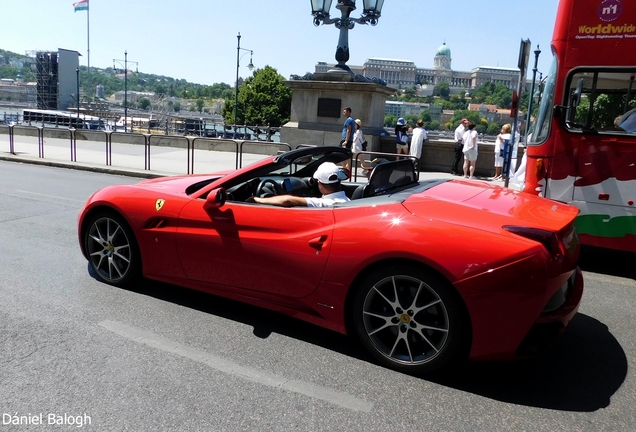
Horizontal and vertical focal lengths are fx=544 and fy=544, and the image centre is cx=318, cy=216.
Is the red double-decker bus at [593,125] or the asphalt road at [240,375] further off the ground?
the red double-decker bus at [593,125]

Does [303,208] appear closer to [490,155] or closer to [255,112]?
[490,155]

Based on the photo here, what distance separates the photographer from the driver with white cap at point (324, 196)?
4.25 metres

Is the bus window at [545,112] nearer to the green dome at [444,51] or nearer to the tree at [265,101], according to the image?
the tree at [265,101]

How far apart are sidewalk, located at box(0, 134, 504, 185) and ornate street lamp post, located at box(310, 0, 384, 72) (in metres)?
4.69

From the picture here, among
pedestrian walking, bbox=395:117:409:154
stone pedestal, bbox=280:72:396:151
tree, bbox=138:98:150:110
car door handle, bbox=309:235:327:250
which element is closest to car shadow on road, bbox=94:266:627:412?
car door handle, bbox=309:235:327:250

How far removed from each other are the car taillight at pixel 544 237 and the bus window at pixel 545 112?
4.02 m

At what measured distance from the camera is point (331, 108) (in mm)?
17953

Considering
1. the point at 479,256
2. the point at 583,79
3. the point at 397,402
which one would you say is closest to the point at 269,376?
the point at 397,402

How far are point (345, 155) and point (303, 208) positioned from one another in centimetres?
137

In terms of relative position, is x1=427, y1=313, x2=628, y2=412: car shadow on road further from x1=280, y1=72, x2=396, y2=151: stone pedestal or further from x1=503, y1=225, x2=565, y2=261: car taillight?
x1=280, y1=72, x2=396, y2=151: stone pedestal

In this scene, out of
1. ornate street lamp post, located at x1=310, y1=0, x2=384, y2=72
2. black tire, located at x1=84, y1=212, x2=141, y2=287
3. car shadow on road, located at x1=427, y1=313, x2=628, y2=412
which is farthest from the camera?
ornate street lamp post, located at x1=310, y1=0, x2=384, y2=72

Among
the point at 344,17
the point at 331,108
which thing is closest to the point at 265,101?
the point at 344,17

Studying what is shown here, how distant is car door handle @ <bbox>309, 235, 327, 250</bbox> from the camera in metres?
3.82

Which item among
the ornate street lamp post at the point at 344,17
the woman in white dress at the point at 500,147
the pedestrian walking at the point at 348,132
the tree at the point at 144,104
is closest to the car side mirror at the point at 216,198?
the pedestrian walking at the point at 348,132
